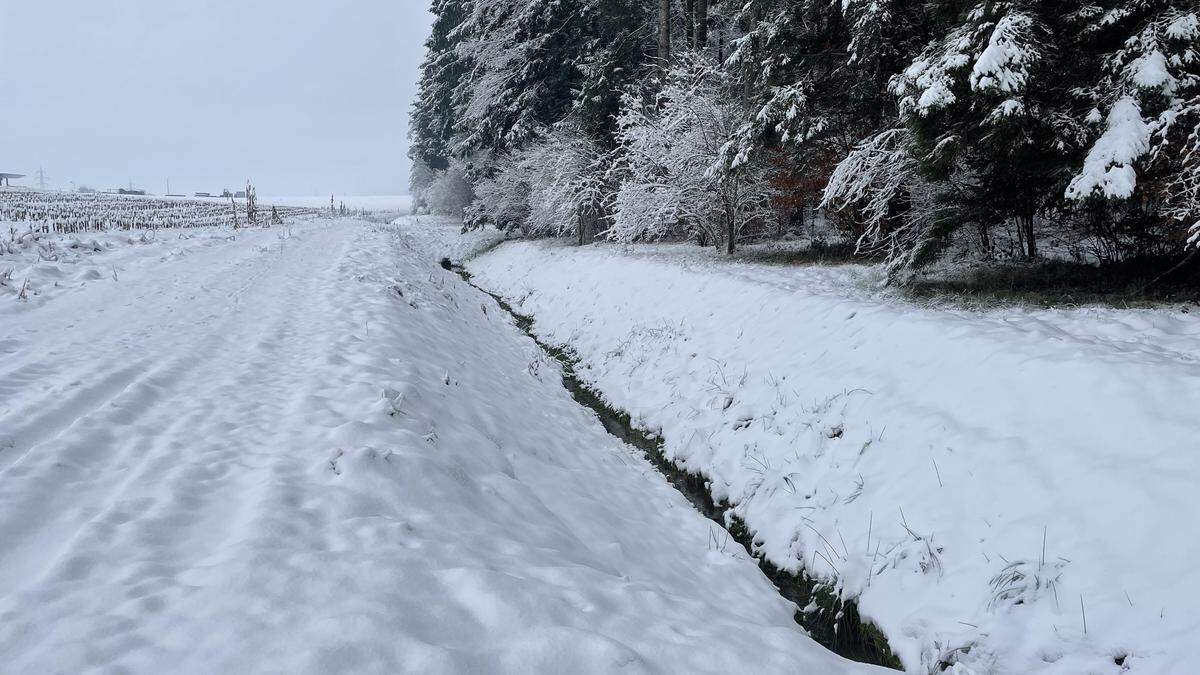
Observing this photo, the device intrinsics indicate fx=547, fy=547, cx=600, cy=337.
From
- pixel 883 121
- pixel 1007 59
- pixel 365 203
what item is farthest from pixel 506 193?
pixel 365 203

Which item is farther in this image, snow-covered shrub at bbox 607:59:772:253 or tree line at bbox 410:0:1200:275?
snow-covered shrub at bbox 607:59:772:253

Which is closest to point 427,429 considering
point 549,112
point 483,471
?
point 483,471

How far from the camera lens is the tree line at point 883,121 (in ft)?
19.1

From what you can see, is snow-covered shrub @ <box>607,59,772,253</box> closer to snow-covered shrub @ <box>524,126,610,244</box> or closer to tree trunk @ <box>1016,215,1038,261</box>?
snow-covered shrub @ <box>524,126,610,244</box>

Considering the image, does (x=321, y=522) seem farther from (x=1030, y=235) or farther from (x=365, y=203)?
(x=365, y=203)

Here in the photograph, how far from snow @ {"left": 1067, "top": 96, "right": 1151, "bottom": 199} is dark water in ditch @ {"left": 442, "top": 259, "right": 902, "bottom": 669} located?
499 cm

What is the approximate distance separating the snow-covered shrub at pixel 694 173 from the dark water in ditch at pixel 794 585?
7208mm

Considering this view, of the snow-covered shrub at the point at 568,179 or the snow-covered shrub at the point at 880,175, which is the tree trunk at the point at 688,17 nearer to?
the snow-covered shrub at the point at 568,179

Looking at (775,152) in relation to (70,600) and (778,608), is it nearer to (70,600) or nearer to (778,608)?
(778,608)

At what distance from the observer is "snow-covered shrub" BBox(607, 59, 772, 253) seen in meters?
13.6

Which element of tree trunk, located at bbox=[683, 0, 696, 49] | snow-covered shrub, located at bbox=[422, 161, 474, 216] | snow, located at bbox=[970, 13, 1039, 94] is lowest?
snow, located at bbox=[970, 13, 1039, 94]

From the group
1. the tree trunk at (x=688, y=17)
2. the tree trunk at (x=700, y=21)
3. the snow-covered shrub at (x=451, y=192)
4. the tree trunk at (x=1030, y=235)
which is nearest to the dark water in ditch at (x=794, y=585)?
the tree trunk at (x=1030, y=235)

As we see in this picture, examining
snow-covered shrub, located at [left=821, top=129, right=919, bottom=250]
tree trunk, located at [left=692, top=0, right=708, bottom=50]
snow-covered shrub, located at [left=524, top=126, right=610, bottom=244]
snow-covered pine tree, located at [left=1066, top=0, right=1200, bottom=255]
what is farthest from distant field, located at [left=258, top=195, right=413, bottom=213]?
snow-covered pine tree, located at [left=1066, top=0, right=1200, bottom=255]

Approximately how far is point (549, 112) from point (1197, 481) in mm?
23546
